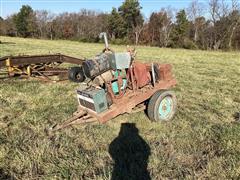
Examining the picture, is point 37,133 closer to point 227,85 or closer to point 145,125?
point 145,125

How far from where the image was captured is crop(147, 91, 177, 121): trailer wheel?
15.6 feet

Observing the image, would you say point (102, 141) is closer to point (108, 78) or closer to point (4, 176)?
point (108, 78)

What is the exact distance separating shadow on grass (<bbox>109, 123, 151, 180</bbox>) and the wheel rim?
634 mm

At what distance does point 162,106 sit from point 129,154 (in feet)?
4.82

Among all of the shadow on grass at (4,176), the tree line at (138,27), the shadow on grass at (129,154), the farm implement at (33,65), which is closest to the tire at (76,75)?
the shadow on grass at (129,154)

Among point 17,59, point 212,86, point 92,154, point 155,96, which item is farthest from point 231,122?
point 17,59

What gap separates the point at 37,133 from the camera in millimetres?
4414

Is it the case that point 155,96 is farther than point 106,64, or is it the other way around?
point 155,96

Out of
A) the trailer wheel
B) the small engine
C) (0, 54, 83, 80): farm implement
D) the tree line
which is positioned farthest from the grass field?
the tree line

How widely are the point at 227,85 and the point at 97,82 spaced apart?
5.69 m

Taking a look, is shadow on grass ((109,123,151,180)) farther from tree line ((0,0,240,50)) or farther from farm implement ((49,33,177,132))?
tree line ((0,0,240,50))

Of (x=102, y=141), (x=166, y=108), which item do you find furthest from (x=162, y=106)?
(x=102, y=141)

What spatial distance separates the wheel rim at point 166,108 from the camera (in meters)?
4.95

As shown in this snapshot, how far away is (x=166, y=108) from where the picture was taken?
5.06 meters
